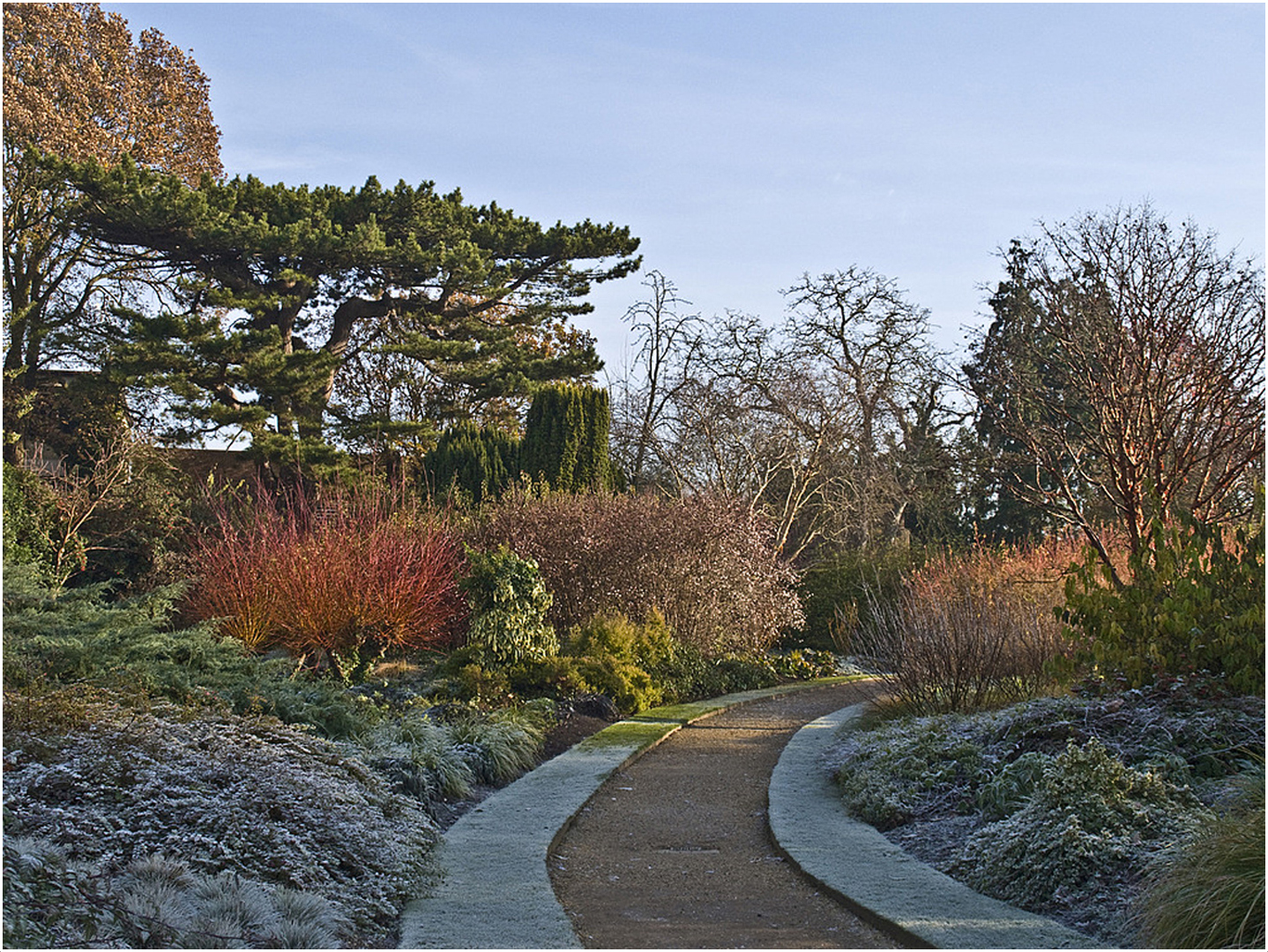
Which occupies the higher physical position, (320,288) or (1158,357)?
(320,288)

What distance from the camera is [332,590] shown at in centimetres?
966

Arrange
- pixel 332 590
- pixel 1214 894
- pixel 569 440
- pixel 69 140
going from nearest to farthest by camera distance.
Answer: pixel 1214 894 → pixel 332 590 → pixel 569 440 → pixel 69 140

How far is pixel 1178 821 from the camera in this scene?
14.2ft

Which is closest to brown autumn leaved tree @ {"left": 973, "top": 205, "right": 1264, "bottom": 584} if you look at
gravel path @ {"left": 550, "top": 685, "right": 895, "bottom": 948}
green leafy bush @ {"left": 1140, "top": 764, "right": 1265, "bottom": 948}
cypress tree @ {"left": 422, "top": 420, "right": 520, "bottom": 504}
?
gravel path @ {"left": 550, "top": 685, "right": 895, "bottom": 948}

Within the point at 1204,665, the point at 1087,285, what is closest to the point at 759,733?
the point at 1204,665

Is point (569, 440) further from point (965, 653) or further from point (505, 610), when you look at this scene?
point (965, 653)

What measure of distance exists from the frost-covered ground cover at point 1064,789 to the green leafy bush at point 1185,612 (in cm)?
26

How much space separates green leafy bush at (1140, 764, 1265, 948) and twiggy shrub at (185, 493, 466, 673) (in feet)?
24.3

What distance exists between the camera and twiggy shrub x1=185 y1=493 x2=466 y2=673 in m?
9.62

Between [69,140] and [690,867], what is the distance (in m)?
18.8

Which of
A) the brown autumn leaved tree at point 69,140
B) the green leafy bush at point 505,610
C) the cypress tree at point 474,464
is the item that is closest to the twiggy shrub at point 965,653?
the green leafy bush at point 505,610

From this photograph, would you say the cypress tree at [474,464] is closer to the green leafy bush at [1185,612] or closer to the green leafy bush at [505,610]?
the green leafy bush at [505,610]

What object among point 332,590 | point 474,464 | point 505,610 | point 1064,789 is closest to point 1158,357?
point 1064,789

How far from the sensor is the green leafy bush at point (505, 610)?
9.30m
